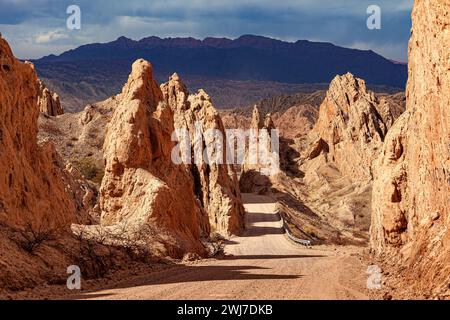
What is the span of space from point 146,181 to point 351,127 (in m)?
82.3

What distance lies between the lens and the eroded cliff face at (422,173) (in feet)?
71.0

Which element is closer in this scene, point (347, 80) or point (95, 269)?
point (95, 269)

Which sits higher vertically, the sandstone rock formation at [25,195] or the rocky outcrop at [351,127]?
the sandstone rock formation at [25,195]

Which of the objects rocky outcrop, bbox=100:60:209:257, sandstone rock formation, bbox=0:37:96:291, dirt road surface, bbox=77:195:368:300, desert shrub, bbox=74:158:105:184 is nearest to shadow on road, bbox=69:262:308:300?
dirt road surface, bbox=77:195:368:300

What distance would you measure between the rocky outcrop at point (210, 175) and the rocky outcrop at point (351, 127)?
40.8m

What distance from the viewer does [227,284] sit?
21.6m

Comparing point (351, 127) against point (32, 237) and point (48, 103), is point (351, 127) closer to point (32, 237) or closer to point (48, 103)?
point (48, 103)

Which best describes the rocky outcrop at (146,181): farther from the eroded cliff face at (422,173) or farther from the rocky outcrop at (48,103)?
the rocky outcrop at (48,103)

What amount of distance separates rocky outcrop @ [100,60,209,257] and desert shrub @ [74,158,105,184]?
151ft

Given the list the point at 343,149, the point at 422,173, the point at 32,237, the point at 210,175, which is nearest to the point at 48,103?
the point at 343,149

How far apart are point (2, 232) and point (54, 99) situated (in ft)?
332

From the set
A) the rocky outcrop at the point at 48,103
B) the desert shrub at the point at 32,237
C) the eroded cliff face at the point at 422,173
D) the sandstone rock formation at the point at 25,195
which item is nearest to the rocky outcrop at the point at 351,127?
the rocky outcrop at the point at 48,103
